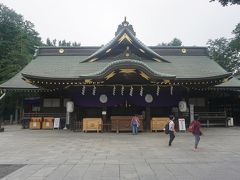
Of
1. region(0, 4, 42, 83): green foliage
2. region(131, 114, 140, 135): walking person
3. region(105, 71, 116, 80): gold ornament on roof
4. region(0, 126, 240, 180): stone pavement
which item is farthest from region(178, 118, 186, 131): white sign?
region(0, 4, 42, 83): green foliage

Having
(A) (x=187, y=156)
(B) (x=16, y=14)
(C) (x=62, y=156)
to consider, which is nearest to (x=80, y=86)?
(C) (x=62, y=156)

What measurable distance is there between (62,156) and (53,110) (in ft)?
51.2

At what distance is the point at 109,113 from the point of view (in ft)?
79.5

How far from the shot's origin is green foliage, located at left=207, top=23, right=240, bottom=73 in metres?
49.1

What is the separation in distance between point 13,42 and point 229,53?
3697 cm

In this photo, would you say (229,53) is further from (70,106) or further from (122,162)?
(122,162)

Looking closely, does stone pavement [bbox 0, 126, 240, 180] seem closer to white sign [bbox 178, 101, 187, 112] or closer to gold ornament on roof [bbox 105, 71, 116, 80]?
gold ornament on roof [bbox 105, 71, 116, 80]

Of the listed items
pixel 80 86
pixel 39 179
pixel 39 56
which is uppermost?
pixel 39 56

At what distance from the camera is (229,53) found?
50500mm

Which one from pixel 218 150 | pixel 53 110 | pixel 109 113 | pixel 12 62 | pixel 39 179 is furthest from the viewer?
pixel 12 62

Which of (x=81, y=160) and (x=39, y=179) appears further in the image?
(x=81, y=160)

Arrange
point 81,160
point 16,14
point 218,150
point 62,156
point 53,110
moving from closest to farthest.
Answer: point 81,160 < point 62,156 < point 218,150 < point 53,110 < point 16,14

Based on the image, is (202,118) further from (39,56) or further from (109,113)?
(39,56)

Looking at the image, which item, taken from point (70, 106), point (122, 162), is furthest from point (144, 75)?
point (122, 162)
